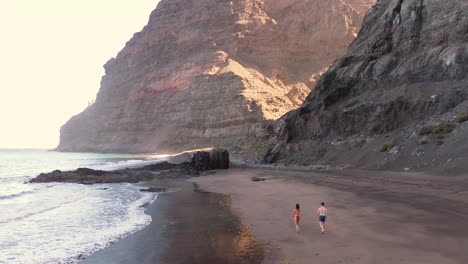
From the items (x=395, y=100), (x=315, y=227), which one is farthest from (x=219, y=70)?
(x=315, y=227)

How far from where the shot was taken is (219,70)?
14500 cm

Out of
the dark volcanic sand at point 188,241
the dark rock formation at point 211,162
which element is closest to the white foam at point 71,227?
the dark volcanic sand at point 188,241

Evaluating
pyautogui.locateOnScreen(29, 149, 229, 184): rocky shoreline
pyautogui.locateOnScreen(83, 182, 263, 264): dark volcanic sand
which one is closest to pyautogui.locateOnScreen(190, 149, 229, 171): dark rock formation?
pyautogui.locateOnScreen(29, 149, 229, 184): rocky shoreline

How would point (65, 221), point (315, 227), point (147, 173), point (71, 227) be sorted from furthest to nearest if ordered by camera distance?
point (147, 173), point (65, 221), point (71, 227), point (315, 227)

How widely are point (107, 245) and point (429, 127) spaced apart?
101 feet

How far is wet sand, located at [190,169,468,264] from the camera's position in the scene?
534 inches

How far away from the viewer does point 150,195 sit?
111 ft

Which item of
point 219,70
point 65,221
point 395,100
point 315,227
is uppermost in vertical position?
point 219,70

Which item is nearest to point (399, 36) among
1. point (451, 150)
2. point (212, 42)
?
point (451, 150)

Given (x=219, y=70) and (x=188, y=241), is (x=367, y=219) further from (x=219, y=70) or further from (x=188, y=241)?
(x=219, y=70)

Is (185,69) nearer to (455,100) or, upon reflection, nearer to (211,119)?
(211,119)

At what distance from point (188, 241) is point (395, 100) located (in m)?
35.0

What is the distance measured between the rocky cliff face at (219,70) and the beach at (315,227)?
9038 centimetres

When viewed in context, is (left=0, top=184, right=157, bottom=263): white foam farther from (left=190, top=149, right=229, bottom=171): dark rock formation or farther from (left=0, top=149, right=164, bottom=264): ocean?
(left=190, top=149, right=229, bottom=171): dark rock formation
